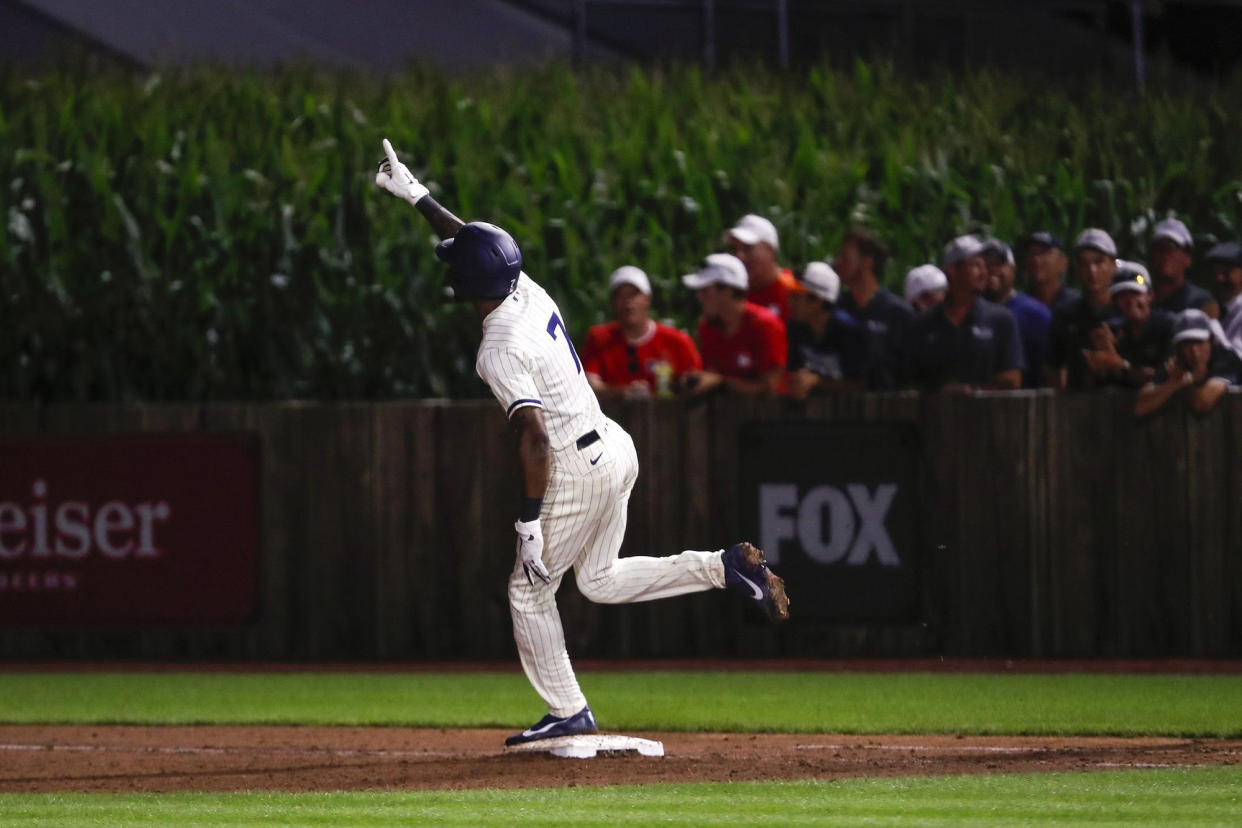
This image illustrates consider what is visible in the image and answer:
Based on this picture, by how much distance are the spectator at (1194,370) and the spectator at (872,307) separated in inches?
57.9

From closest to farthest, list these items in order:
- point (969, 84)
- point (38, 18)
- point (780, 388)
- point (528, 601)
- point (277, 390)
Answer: point (528, 601) < point (780, 388) < point (277, 390) < point (969, 84) < point (38, 18)

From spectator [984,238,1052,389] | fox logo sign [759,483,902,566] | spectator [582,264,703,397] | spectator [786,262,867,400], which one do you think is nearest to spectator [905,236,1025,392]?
spectator [984,238,1052,389]

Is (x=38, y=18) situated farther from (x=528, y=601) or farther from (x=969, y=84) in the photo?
(x=528, y=601)

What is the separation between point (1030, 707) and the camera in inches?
448

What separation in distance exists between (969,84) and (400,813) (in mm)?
12356

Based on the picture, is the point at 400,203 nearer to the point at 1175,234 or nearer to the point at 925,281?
the point at 925,281

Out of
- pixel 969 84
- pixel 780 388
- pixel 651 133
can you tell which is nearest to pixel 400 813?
pixel 780 388

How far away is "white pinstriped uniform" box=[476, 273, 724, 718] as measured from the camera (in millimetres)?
9383

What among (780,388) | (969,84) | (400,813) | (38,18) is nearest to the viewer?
(400,813)

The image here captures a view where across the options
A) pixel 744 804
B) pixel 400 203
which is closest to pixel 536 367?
pixel 744 804

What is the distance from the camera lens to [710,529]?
13.5 meters

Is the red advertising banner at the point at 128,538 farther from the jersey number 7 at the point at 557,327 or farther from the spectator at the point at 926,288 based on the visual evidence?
the jersey number 7 at the point at 557,327

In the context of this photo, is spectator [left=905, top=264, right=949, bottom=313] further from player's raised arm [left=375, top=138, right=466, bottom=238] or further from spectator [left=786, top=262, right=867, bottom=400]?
player's raised arm [left=375, top=138, right=466, bottom=238]

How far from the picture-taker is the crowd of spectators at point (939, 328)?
13.0 m
